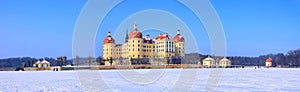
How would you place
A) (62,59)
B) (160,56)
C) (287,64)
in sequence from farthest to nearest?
Result: (287,64) < (62,59) < (160,56)

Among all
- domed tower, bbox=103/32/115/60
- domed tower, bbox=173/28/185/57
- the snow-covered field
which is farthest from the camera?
domed tower, bbox=173/28/185/57

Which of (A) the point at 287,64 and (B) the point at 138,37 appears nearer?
(B) the point at 138,37

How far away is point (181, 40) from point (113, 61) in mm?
15310

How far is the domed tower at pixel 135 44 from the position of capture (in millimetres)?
69431

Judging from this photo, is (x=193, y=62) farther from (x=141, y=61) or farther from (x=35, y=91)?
(x=35, y=91)

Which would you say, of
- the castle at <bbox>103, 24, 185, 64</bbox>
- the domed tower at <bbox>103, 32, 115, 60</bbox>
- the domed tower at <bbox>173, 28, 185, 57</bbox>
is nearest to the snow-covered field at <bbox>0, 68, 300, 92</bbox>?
the castle at <bbox>103, 24, 185, 64</bbox>

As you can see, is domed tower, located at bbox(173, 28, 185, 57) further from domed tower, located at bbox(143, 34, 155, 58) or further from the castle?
domed tower, located at bbox(143, 34, 155, 58)

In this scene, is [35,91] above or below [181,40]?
below

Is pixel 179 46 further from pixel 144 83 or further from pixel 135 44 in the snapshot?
pixel 144 83

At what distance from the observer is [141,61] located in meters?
65.1

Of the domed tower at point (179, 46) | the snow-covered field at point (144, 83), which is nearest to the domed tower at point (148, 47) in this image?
the domed tower at point (179, 46)

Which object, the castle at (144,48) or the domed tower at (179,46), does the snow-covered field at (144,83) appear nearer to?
the castle at (144,48)

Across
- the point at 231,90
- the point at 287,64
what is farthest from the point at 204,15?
the point at 287,64

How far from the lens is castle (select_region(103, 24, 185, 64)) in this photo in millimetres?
69625
